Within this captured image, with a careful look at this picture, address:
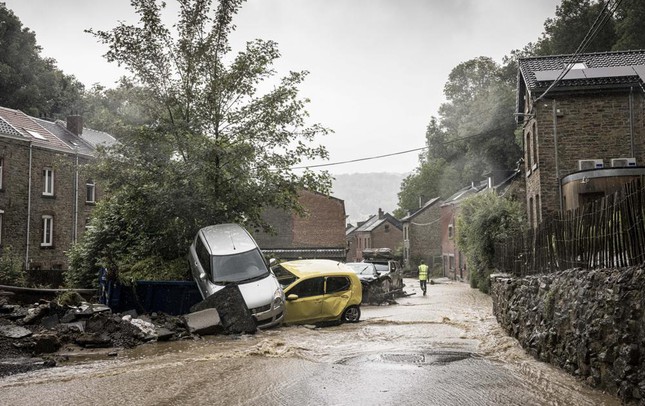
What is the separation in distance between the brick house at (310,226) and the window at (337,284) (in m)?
26.6

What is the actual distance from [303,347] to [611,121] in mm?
17144

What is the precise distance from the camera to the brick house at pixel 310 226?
44438mm

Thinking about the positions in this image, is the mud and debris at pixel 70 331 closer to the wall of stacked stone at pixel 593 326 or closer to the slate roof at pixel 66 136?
the wall of stacked stone at pixel 593 326

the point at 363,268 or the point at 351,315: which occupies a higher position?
the point at 363,268

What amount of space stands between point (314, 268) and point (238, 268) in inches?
87.7

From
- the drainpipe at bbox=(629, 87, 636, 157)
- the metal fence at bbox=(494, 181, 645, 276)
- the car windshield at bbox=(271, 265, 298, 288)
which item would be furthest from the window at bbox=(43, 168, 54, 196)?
the drainpipe at bbox=(629, 87, 636, 157)

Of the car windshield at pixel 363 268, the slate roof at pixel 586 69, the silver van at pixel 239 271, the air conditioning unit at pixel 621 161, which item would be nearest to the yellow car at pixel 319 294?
the silver van at pixel 239 271

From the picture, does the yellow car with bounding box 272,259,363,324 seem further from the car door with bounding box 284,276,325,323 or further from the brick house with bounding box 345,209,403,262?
the brick house with bounding box 345,209,403,262

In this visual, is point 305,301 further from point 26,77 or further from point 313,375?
point 26,77

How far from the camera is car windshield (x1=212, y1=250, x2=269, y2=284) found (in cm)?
1600

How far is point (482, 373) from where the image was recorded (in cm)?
937

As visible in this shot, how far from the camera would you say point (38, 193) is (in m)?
32.9

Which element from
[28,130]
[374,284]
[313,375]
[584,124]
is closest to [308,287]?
[313,375]

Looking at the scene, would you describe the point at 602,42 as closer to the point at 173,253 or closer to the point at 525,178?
the point at 525,178
